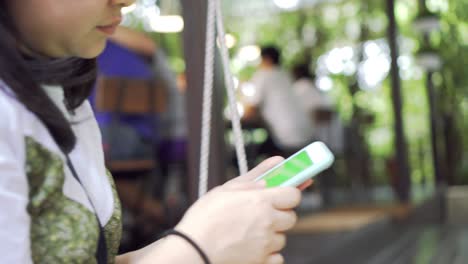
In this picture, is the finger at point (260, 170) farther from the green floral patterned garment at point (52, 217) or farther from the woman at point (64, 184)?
the green floral patterned garment at point (52, 217)

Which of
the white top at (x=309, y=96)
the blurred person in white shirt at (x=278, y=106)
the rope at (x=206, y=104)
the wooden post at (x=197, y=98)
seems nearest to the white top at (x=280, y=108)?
the blurred person in white shirt at (x=278, y=106)

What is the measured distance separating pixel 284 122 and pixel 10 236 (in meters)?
4.57

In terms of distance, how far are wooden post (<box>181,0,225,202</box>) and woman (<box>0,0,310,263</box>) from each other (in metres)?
1.35

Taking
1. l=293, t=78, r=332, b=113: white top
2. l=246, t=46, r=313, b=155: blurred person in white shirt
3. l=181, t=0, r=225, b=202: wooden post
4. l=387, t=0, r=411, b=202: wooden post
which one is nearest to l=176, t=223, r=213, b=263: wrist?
l=181, t=0, r=225, b=202: wooden post

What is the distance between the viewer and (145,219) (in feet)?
13.6

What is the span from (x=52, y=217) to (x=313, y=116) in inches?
209

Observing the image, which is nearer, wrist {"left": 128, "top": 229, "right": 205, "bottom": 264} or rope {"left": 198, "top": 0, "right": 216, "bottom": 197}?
wrist {"left": 128, "top": 229, "right": 205, "bottom": 264}

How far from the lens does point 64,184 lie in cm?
65

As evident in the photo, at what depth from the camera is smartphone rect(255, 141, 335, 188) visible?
67cm

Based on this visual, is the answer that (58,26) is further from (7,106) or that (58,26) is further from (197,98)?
(197,98)

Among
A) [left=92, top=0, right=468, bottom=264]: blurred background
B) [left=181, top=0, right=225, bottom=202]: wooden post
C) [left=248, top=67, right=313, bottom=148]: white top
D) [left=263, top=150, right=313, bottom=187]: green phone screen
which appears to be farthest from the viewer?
[left=248, top=67, right=313, bottom=148]: white top

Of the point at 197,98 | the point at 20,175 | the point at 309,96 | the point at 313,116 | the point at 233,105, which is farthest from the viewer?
the point at 309,96

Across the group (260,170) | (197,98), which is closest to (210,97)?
(260,170)

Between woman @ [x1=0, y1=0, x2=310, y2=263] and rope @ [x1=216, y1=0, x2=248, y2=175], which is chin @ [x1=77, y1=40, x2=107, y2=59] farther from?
rope @ [x1=216, y1=0, x2=248, y2=175]
